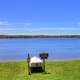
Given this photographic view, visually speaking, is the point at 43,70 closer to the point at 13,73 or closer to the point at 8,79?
the point at 13,73

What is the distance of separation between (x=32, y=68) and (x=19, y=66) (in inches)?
127

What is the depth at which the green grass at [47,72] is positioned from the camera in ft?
72.3

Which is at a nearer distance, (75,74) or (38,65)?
(75,74)

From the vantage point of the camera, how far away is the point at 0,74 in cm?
2391

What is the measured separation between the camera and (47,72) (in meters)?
24.4

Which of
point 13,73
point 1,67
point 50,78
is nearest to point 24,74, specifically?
point 13,73

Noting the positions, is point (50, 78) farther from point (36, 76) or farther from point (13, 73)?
point (13, 73)

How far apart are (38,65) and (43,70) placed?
55 centimetres

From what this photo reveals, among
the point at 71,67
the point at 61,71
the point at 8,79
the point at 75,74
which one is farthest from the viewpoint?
the point at 71,67

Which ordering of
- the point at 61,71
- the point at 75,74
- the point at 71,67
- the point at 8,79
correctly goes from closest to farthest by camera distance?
the point at 8,79
the point at 75,74
the point at 61,71
the point at 71,67

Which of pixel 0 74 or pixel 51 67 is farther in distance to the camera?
pixel 51 67

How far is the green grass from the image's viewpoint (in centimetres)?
2203

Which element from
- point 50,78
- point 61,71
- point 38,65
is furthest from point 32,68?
point 50,78

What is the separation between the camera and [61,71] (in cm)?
2475
